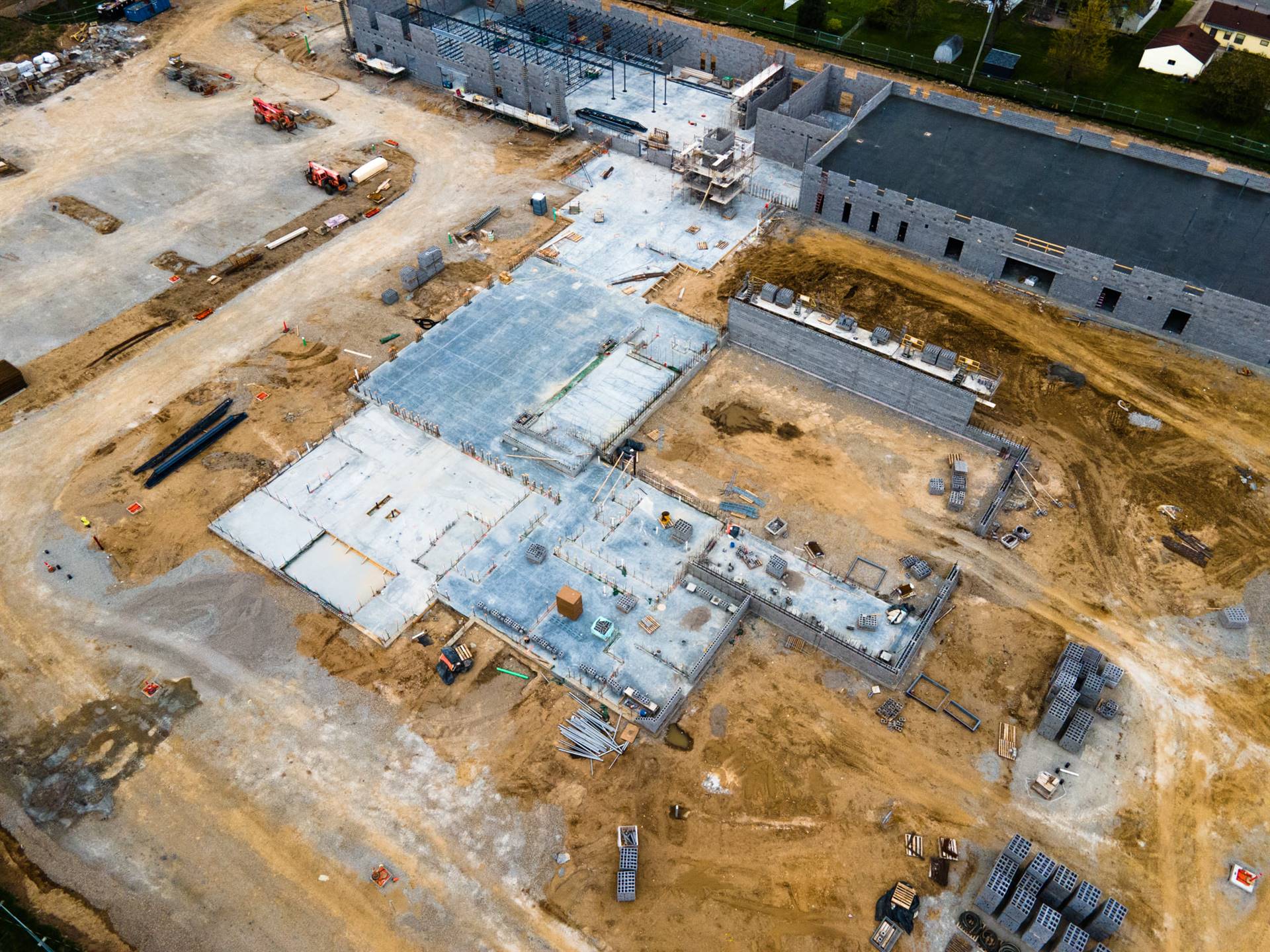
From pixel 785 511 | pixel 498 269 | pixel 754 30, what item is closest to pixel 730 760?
pixel 785 511

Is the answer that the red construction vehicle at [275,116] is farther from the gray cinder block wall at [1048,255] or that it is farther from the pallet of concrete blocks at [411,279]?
the gray cinder block wall at [1048,255]

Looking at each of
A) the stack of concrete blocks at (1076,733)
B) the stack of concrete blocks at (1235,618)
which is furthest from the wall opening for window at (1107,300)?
the stack of concrete blocks at (1076,733)

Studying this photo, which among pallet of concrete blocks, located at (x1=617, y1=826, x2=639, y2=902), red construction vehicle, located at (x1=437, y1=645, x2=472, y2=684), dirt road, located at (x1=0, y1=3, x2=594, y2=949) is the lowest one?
dirt road, located at (x1=0, y1=3, x2=594, y2=949)

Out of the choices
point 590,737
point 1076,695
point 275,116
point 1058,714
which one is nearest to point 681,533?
point 590,737

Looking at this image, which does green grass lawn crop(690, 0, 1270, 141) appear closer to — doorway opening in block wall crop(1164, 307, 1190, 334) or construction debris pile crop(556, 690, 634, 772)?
doorway opening in block wall crop(1164, 307, 1190, 334)

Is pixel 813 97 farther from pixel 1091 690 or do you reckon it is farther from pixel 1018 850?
pixel 1018 850

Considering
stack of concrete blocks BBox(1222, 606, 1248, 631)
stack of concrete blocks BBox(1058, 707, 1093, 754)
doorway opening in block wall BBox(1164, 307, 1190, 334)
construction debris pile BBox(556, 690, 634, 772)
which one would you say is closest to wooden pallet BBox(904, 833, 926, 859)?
stack of concrete blocks BBox(1058, 707, 1093, 754)
